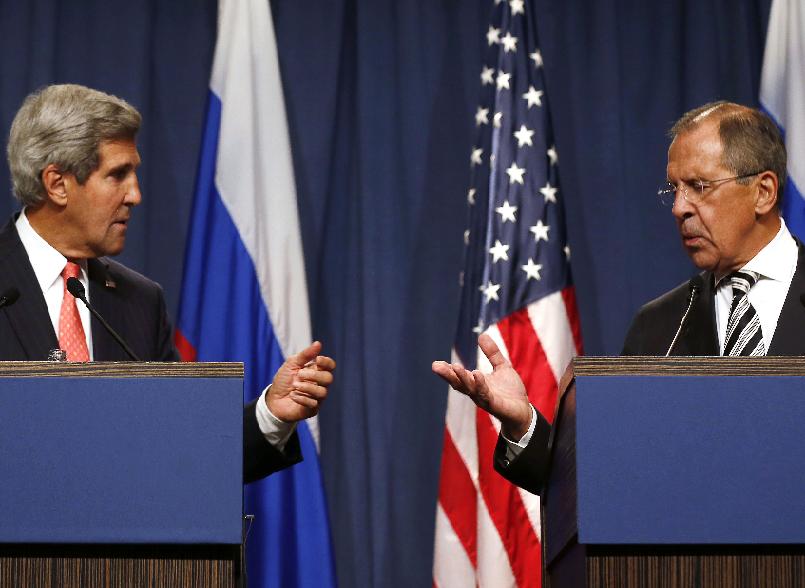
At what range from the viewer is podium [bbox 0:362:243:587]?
6.31 feet

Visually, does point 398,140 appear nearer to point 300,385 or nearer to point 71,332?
point 71,332

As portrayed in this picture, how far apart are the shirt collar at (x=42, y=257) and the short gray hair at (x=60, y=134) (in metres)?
0.11

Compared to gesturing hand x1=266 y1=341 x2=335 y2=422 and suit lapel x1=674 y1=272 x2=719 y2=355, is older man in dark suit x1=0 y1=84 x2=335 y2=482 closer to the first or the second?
gesturing hand x1=266 y1=341 x2=335 y2=422

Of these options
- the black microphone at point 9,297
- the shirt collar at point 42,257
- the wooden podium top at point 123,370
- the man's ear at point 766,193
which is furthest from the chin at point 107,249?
the man's ear at point 766,193

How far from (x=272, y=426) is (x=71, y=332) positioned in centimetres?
59

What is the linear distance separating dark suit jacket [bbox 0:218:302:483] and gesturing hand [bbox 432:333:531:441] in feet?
1.80

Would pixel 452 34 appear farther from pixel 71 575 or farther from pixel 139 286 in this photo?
pixel 71 575

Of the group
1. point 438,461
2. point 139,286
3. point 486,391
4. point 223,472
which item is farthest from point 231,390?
point 438,461

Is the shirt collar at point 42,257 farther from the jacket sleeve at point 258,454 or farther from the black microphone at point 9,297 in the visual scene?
the jacket sleeve at point 258,454

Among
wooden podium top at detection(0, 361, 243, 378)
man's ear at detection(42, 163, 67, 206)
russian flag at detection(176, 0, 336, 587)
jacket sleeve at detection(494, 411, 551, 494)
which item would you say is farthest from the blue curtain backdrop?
wooden podium top at detection(0, 361, 243, 378)

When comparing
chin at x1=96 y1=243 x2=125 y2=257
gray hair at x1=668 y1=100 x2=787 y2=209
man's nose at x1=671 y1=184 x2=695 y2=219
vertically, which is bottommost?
chin at x1=96 y1=243 x2=125 y2=257

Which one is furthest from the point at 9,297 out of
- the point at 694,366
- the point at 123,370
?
the point at 694,366

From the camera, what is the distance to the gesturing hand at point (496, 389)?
230cm

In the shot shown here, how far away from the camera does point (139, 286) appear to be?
10.5 ft
